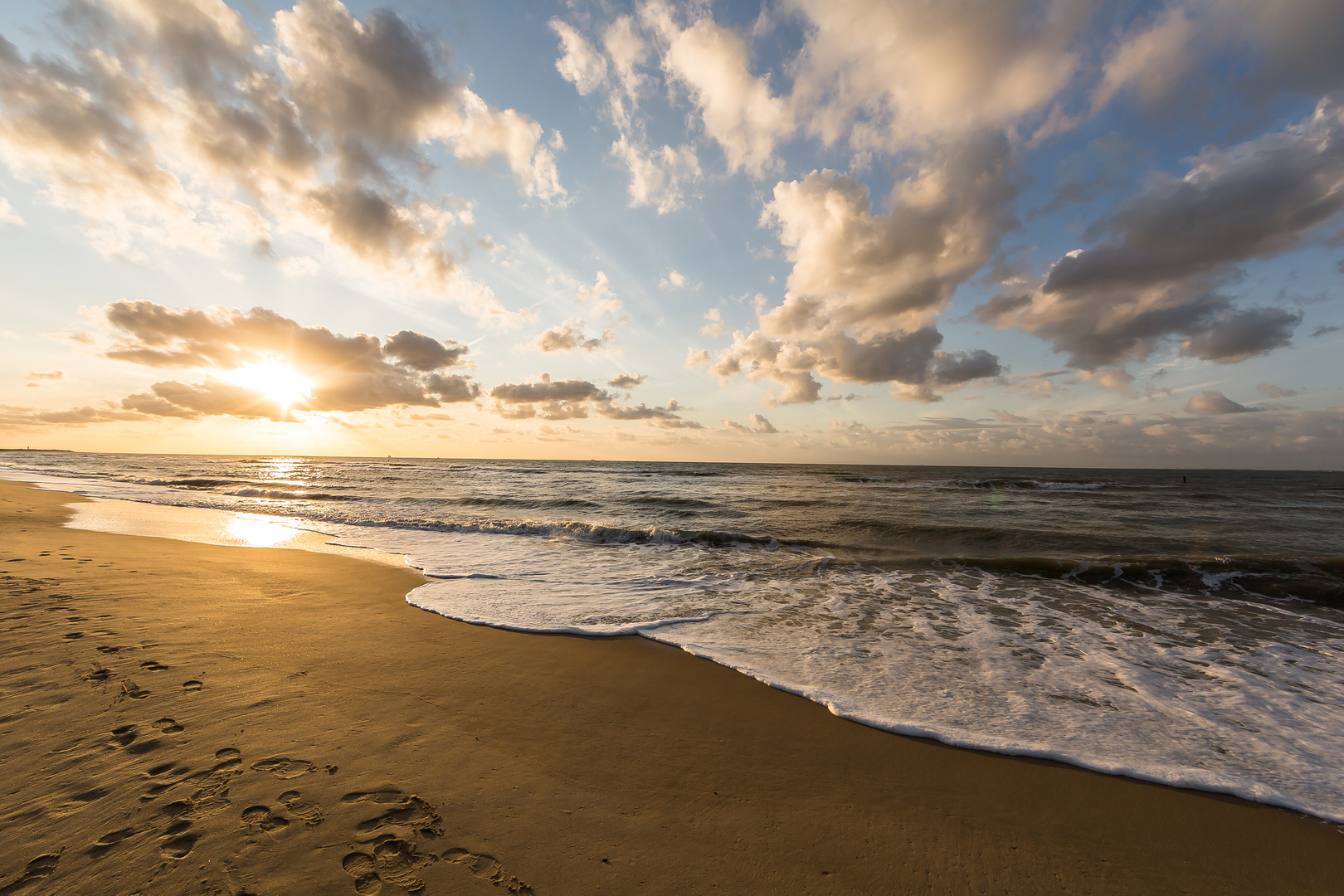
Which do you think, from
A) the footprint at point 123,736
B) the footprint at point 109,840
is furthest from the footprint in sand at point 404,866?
the footprint at point 123,736

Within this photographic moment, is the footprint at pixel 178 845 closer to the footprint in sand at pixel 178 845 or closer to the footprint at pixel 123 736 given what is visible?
the footprint in sand at pixel 178 845

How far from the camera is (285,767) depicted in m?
3.08

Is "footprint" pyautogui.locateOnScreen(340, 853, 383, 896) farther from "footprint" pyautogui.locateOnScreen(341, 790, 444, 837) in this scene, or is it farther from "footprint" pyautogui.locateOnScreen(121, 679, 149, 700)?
"footprint" pyautogui.locateOnScreen(121, 679, 149, 700)

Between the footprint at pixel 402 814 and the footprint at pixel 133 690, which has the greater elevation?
the footprint at pixel 133 690

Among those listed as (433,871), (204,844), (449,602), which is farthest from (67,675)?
(433,871)

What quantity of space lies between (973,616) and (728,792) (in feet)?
20.2

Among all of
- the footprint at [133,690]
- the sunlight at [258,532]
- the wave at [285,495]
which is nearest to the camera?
the footprint at [133,690]

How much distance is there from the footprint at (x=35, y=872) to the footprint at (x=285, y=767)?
0.83 metres

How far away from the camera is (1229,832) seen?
3109 millimetres

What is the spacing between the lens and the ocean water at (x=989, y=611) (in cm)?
419

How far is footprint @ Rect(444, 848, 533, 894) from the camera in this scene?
2324 mm

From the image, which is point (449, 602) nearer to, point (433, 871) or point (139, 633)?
point (139, 633)

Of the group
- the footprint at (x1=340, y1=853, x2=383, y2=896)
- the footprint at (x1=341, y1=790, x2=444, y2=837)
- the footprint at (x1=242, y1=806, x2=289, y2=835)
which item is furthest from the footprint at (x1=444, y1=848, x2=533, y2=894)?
the footprint at (x1=242, y1=806, x2=289, y2=835)

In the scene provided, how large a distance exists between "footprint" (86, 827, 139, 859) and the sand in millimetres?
14
